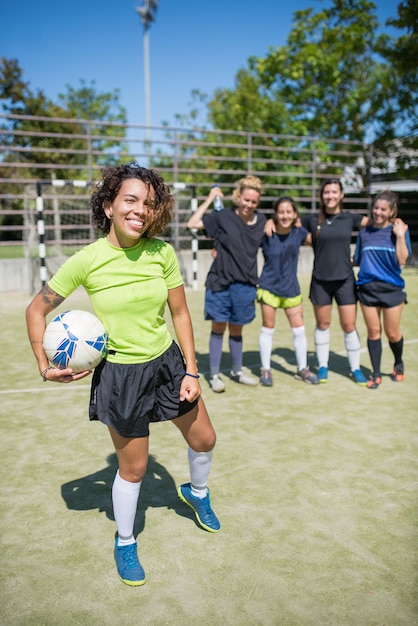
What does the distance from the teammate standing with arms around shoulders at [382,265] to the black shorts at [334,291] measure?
85 millimetres

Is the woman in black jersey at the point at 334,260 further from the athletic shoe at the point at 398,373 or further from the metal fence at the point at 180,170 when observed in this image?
the metal fence at the point at 180,170

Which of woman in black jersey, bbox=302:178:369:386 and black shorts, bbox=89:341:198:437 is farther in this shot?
woman in black jersey, bbox=302:178:369:386

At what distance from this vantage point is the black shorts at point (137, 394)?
2.53m

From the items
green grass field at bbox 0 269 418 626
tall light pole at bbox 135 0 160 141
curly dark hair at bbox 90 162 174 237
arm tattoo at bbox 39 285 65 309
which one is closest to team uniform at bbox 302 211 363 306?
green grass field at bbox 0 269 418 626

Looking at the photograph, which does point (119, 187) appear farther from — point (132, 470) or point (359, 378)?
point (359, 378)

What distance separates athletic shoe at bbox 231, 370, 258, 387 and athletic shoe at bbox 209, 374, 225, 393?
27 centimetres

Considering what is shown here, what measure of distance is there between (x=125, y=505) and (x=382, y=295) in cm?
381

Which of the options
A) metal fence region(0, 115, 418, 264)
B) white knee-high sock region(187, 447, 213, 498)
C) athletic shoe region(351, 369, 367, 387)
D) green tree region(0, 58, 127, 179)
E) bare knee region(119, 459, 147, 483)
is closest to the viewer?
bare knee region(119, 459, 147, 483)

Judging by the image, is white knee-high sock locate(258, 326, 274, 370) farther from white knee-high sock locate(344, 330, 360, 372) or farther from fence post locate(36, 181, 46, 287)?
fence post locate(36, 181, 46, 287)

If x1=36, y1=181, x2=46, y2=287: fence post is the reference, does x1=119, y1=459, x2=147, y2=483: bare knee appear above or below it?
below

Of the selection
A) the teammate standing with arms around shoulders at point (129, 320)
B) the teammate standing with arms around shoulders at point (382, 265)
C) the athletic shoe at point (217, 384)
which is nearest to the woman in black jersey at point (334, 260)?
the teammate standing with arms around shoulders at point (382, 265)

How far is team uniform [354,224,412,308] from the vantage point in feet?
18.3

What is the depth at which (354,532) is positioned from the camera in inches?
119

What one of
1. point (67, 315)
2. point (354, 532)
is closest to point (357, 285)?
point (354, 532)
